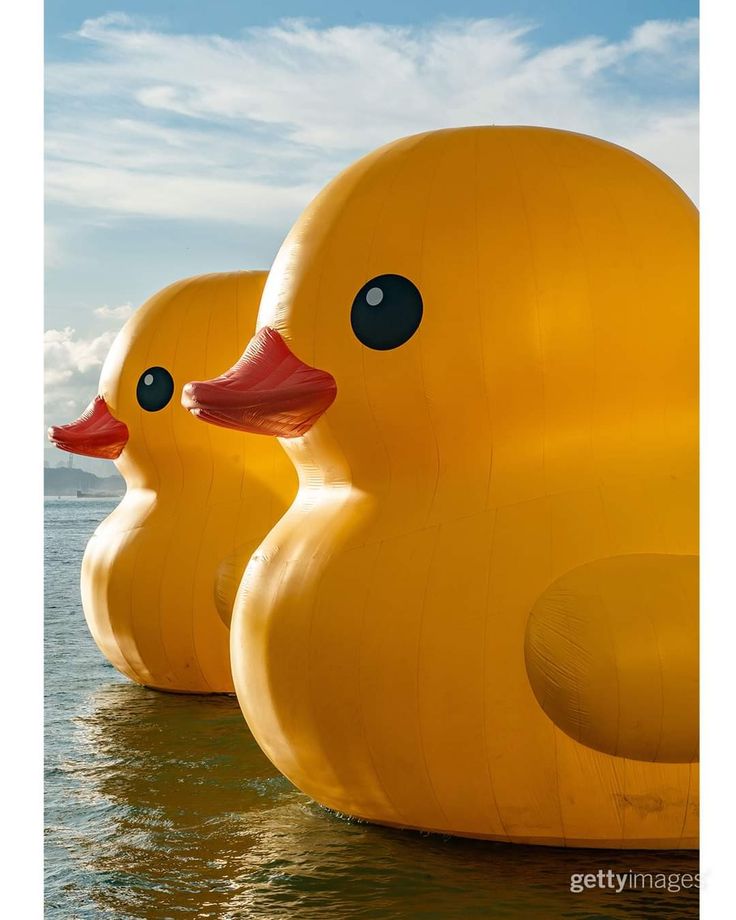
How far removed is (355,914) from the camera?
4055mm

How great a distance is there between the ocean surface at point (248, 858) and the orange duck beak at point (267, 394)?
1.60 metres

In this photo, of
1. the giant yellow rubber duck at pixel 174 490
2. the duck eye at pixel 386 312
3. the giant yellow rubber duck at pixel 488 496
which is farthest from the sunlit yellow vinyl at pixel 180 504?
the duck eye at pixel 386 312

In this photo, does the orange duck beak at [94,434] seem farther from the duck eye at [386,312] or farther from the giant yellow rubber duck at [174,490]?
the duck eye at [386,312]

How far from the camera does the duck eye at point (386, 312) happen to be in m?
4.66

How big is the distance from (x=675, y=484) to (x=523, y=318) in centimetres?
81

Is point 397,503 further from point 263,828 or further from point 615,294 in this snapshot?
point 263,828

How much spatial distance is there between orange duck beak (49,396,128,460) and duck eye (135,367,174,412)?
0.76 ft

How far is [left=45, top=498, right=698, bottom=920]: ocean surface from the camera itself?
13.5 ft

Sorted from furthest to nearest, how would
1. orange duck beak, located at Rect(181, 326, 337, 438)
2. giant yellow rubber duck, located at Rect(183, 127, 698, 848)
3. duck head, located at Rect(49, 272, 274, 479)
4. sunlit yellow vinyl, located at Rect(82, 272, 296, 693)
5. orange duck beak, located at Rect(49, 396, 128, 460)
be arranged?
orange duck beak, located at Rect(49, 396, 128, 460)
duck head, located at Rect(49, 272, 274, 479)
sunlit yellow vinyl, located at Rect(82, 272, 296, 693)
orange duck beak, located at Rect(181, 326, 337, 438)
giant yellow rubber duck, located at Rect(183, 127, 698, 848)

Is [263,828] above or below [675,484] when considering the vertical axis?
below

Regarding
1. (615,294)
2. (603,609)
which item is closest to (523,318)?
(615,294)

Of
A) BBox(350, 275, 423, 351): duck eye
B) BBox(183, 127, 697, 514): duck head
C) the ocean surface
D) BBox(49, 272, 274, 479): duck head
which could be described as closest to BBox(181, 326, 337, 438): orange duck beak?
BBox(183, 127, 697, 514): duck head

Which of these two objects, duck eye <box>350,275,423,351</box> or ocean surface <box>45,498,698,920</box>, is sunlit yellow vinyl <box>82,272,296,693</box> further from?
duck eye <box>350,275,423,351</box>
